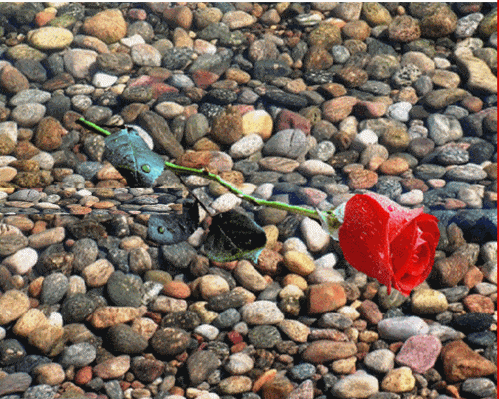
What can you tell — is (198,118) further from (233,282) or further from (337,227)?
(337,227)

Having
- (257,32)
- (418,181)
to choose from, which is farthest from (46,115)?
(418,181)

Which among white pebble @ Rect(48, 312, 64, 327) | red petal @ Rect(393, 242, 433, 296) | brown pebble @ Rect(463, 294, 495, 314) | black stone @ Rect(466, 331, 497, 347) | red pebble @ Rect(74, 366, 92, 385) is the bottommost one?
red pebble @ Rect(74, 366, 92, 385)

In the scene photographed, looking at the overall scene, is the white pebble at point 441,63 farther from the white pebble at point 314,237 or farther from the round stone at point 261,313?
the round stone at point 261,313

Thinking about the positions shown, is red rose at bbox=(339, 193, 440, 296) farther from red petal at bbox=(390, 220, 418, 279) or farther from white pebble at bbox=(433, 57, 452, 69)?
white pebble at bbox=(433, 57, 452, 69)

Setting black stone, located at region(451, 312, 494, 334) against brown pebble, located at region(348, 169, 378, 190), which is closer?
black stone, located at region(451, 312, 494, 334)

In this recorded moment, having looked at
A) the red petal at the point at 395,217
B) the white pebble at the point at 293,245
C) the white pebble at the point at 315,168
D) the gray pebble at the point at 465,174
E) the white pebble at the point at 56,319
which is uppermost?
the red petal at the point at 395,217

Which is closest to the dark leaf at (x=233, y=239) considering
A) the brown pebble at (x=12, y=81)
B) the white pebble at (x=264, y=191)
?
the white pebble at (x=264, y=191)

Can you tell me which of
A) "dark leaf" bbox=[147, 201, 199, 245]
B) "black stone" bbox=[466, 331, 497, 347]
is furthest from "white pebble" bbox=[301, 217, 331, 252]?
"dark leaf" bbox=[147, 201, 199, 245]
